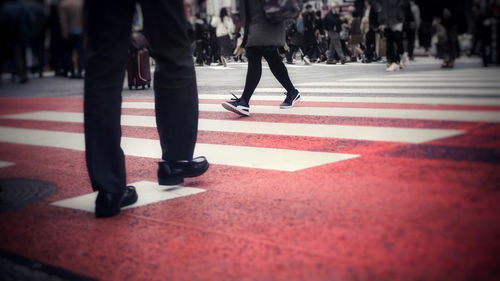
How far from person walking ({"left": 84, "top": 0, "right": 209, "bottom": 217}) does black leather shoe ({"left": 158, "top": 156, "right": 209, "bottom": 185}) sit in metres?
0.08

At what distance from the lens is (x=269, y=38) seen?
18.1 ft

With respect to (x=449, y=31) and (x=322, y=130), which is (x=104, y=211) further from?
(x=449, y=31)

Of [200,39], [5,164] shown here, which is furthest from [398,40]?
[5,164]

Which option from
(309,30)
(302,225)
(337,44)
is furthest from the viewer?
(309,30)

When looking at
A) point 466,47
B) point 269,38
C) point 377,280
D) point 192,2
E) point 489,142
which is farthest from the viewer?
point 466,47

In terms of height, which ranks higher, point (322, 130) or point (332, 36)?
point (332, 36)

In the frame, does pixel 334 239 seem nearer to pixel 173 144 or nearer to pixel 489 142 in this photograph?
pixel 173 144

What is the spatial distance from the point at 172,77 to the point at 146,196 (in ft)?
1.96

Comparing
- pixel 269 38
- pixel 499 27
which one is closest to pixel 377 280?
pixel 269 38

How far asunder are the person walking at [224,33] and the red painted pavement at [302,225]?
14.3 m

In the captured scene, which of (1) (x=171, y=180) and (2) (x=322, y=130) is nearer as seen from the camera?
(1) (x=171, y=180)

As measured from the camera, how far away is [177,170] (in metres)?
2.92

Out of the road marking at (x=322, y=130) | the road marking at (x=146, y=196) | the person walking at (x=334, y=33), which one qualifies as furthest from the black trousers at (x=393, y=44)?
the road marking at (x=146, y=196)

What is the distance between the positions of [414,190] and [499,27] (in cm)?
893
